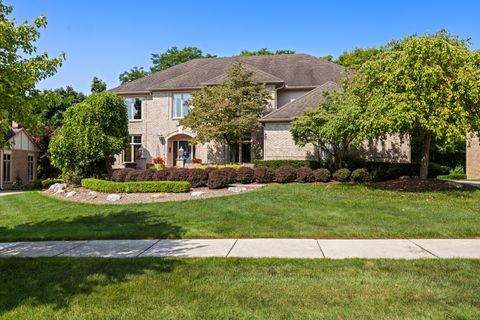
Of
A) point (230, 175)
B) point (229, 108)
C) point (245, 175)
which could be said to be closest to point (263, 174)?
point (245, 175)

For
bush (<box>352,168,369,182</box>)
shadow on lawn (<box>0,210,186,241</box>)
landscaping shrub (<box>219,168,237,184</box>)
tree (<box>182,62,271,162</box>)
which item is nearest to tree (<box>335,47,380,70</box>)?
tree (<box>182,62,271,162</box>)

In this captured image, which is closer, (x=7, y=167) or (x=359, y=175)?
(x=359, y=175)

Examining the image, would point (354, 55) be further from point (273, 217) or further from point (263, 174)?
point (273, 217)

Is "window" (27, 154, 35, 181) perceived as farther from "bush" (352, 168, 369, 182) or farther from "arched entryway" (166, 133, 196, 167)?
"bush" (352, 168, 369, 182)

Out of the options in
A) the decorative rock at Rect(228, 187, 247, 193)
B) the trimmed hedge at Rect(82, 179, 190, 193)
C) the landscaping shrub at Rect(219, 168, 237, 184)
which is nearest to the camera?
the trimmed hedge at Rect(82, 179, 190, 193)

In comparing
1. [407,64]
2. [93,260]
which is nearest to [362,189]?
[407,64]

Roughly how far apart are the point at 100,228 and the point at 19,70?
16.2 ft

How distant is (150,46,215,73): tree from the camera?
5391 centimetres

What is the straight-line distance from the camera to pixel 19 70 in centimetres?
658

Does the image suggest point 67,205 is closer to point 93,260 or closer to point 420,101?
point 93,260

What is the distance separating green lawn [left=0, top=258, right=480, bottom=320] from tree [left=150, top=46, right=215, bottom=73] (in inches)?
1974

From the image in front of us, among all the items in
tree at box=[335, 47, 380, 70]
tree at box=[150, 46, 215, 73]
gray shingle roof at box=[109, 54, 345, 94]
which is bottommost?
gray shingle roof at box=[109, 54, 345, 94]

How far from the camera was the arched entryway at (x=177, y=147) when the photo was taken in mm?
28891

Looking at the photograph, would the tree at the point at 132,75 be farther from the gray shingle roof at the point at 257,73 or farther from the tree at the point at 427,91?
the tree at the point at 427,91
